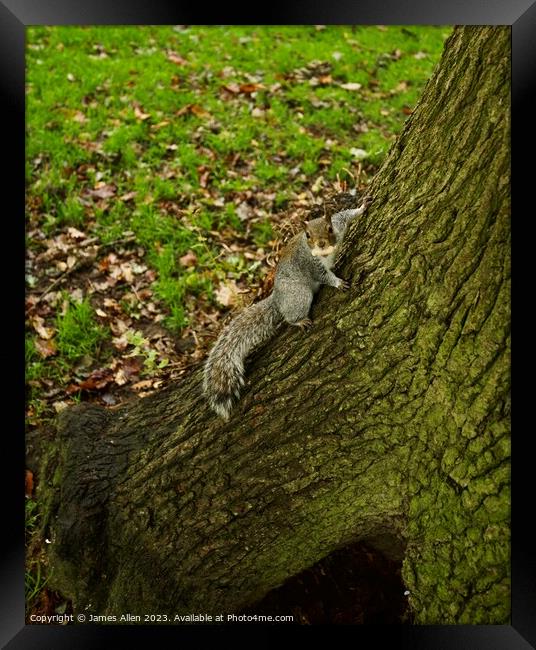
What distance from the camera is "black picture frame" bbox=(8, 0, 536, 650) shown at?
1.47 m

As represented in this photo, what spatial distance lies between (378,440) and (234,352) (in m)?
0.61

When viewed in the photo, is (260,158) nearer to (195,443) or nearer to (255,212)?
(255,212)

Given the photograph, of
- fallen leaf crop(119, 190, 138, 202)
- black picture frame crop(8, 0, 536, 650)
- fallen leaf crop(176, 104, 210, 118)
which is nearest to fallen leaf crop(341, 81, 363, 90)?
fallen leaf crop(176, 104, 210, 118)

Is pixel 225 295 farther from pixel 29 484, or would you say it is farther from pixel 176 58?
pixel 176 58

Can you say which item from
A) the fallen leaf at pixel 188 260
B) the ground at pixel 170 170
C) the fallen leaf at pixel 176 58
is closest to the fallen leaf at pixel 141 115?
the ground at pixel 170 170

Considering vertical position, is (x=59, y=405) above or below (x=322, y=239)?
below

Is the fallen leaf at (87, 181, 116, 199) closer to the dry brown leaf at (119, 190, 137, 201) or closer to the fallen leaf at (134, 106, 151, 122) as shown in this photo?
the dry brown leaf at (119, 190, 137, 201)

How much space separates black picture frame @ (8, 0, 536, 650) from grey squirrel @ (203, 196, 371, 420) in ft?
1.68

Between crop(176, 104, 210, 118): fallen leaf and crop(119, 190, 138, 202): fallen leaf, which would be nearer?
crop(119, 190, 138, 202): fallen leaf

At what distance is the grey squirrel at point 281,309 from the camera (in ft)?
6.25
